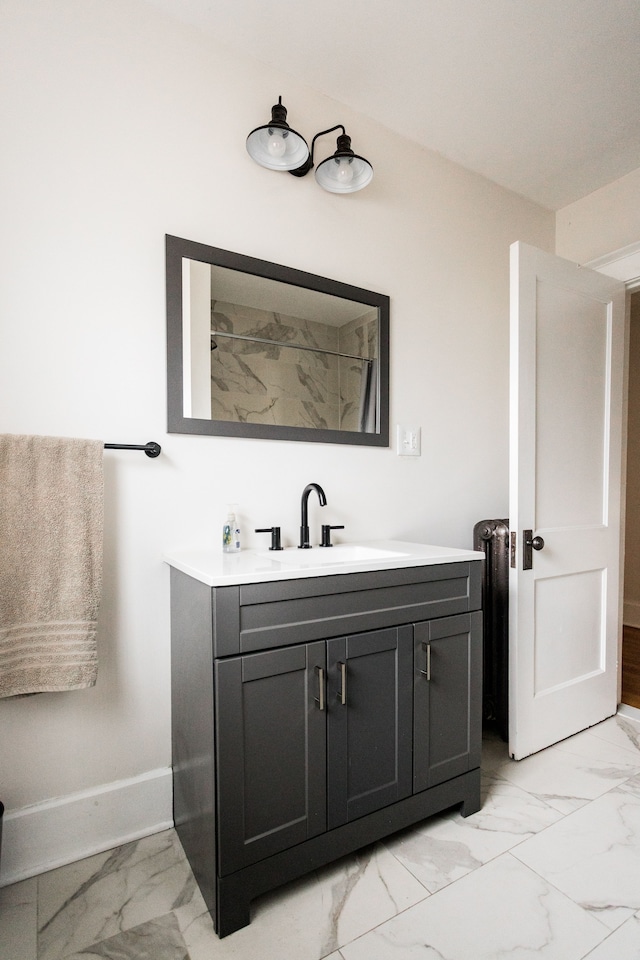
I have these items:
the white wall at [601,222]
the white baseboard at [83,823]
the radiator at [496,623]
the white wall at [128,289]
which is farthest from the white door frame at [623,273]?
the white baseboard at [83,823]

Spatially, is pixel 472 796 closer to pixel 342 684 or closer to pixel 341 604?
pixel 342 684

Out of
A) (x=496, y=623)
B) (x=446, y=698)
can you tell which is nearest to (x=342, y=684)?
(x=446, y=698)

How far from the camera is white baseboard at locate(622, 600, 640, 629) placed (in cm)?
380

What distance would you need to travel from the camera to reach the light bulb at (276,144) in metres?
1.62

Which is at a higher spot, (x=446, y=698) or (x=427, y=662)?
(x=427, y=662)

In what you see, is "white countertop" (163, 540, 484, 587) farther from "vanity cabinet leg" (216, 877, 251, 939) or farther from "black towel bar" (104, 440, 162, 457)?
"vanity cabinet leg" (216, 877, 251, 939)

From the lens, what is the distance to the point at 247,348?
5.60 ft

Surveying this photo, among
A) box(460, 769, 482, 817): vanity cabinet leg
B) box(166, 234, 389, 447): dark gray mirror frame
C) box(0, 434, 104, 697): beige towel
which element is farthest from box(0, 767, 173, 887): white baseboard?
box(166, 234, 389, 447): dark gray mirror frame

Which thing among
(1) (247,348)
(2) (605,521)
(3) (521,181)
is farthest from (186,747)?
(3) (521,181)

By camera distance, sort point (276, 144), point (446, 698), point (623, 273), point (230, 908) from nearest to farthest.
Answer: point (230, 908) → point (446, 698) → point (276, 144) → point (623, 273)

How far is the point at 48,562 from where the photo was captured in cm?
128

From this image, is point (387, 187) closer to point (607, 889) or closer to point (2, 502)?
point (2, 502)

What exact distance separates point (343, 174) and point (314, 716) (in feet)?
5.85

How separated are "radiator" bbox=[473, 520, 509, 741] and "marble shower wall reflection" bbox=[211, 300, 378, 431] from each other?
30.0 inches
